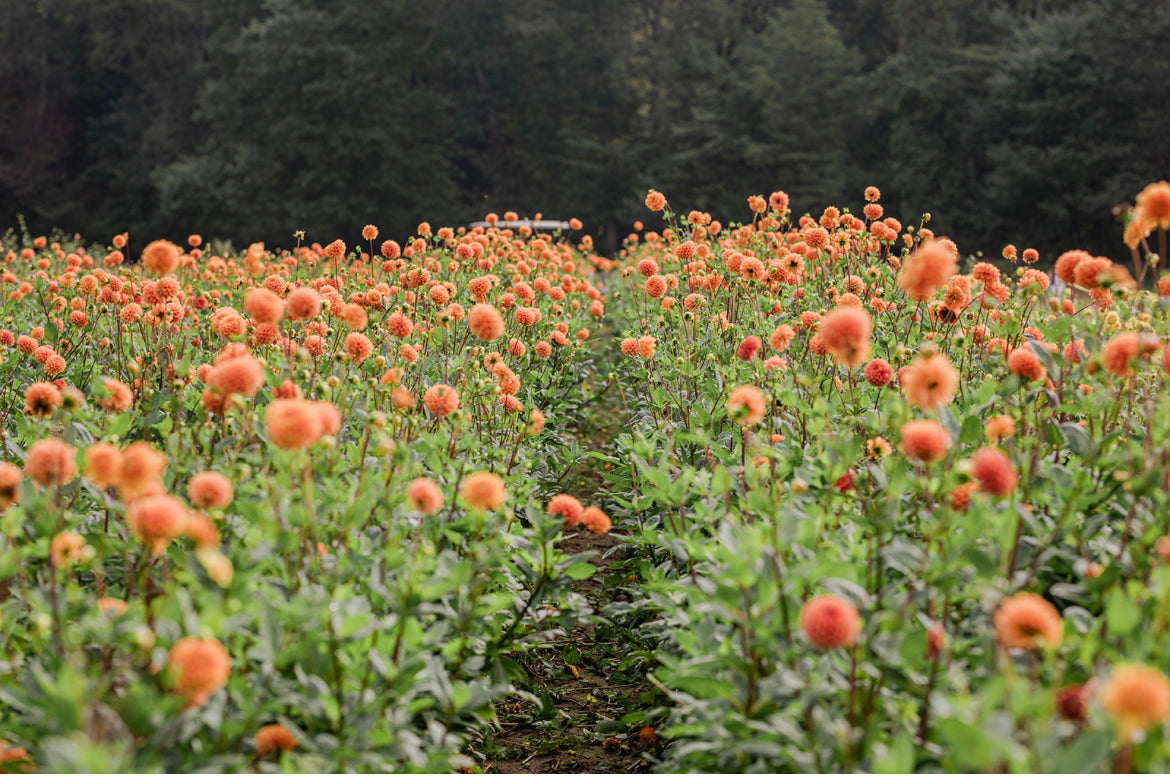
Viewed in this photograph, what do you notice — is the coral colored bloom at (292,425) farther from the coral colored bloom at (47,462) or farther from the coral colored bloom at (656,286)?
the coral colored bloom at (656,286)

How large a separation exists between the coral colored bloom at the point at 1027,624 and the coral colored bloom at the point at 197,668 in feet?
3.87

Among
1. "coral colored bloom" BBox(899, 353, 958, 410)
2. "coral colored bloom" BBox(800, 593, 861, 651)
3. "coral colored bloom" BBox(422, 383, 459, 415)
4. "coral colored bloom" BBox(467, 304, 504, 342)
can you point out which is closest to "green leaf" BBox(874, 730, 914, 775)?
"coral colored bloom" BBox(800, 593, 861, 651)

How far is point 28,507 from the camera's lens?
6.38 ft

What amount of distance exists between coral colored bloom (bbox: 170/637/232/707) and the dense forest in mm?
23380

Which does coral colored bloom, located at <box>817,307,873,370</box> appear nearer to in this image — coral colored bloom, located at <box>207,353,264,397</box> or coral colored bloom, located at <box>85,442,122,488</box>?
coral colored bloom, located at <box>207,353,264,397</box>

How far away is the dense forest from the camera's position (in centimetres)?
2255

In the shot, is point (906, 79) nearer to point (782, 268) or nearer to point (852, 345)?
point (782, 268)

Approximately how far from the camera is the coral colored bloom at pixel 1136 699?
1.14 metres

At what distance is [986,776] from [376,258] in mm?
5153

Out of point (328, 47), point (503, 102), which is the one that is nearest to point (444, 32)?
point (503, 102)

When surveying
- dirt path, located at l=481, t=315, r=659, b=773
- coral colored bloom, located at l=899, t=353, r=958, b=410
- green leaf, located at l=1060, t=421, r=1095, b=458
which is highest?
coral colored bloom, located at l=899, t=353, r=958, b=410

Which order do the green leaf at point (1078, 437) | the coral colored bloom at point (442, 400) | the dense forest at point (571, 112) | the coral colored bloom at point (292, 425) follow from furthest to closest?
the dense forest at point (571, 112) → the coral colored bloom at point (442, 400) → the green leaf at point (1078, 437) → the coral colored bloom at point (292, 425)

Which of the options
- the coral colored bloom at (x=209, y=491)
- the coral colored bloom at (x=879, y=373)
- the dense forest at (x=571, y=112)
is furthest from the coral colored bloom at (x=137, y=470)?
the dense forest at (x=571, y=112)

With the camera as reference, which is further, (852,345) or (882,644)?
(852,345)
